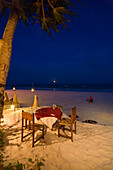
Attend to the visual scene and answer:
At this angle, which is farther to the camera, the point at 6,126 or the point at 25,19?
the point at 6,126

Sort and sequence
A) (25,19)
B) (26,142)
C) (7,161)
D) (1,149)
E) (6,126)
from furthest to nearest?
1. (6,126)
2. (25,19)
3. (26,142)
4. (1,149)
5. (7,161)

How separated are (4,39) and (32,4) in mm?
3183

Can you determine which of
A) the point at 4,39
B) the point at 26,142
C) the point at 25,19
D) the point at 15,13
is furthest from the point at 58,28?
the point at 26,142

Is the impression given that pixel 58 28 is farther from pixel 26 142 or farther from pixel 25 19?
pixel 26 142

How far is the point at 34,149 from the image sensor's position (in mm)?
2967

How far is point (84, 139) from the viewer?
3781 millimetres

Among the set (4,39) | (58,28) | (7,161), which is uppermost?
(58,28)

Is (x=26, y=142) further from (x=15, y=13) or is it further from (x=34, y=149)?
(x=15, y=13)

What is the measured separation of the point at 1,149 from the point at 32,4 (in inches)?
240

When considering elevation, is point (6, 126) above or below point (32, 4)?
below

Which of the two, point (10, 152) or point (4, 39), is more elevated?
point (4, 39)

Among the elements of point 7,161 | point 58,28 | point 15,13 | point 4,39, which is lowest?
point 7,161

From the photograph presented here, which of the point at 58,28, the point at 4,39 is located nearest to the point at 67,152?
the point at 4,39

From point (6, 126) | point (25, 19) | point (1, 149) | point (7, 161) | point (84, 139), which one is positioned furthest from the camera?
point (6, 126)
